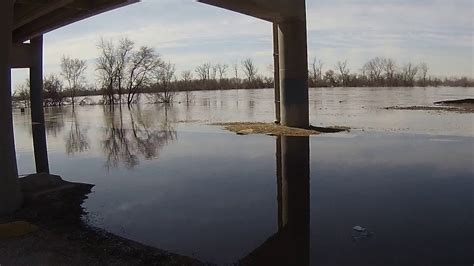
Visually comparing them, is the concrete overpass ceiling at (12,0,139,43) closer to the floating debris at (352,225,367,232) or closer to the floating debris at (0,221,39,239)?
the floating debris at (0,221,39,239)

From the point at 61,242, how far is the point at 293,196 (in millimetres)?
5224

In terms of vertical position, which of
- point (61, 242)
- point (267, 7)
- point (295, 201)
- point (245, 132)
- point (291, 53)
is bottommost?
point (61, 242)

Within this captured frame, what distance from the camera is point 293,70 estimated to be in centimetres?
2422

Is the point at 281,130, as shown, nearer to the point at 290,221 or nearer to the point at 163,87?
the point at 290,221

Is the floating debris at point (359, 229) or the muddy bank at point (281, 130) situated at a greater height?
the muddy bank at point (281, 130)

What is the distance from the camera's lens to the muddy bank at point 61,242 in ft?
22.9

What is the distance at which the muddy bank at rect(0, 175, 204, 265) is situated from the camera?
6.98m

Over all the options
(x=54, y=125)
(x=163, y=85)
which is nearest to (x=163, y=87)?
(x=163, y=85)

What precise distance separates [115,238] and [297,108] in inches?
706

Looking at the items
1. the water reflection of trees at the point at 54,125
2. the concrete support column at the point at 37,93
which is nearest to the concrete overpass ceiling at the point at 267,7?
the concrete support column at the point at 37,93

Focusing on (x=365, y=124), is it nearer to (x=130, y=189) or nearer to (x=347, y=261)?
(x=130, y=189)

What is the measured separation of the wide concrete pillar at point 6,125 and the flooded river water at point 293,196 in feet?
5.68

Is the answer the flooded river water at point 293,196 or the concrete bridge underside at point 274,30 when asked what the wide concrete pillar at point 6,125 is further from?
the concrete bridge underside at point 274,30

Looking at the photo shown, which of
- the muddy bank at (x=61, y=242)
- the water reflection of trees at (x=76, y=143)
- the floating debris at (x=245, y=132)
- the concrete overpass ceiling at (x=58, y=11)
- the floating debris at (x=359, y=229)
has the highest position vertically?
the concrete overpass ceiling at (x=58, y=11)
